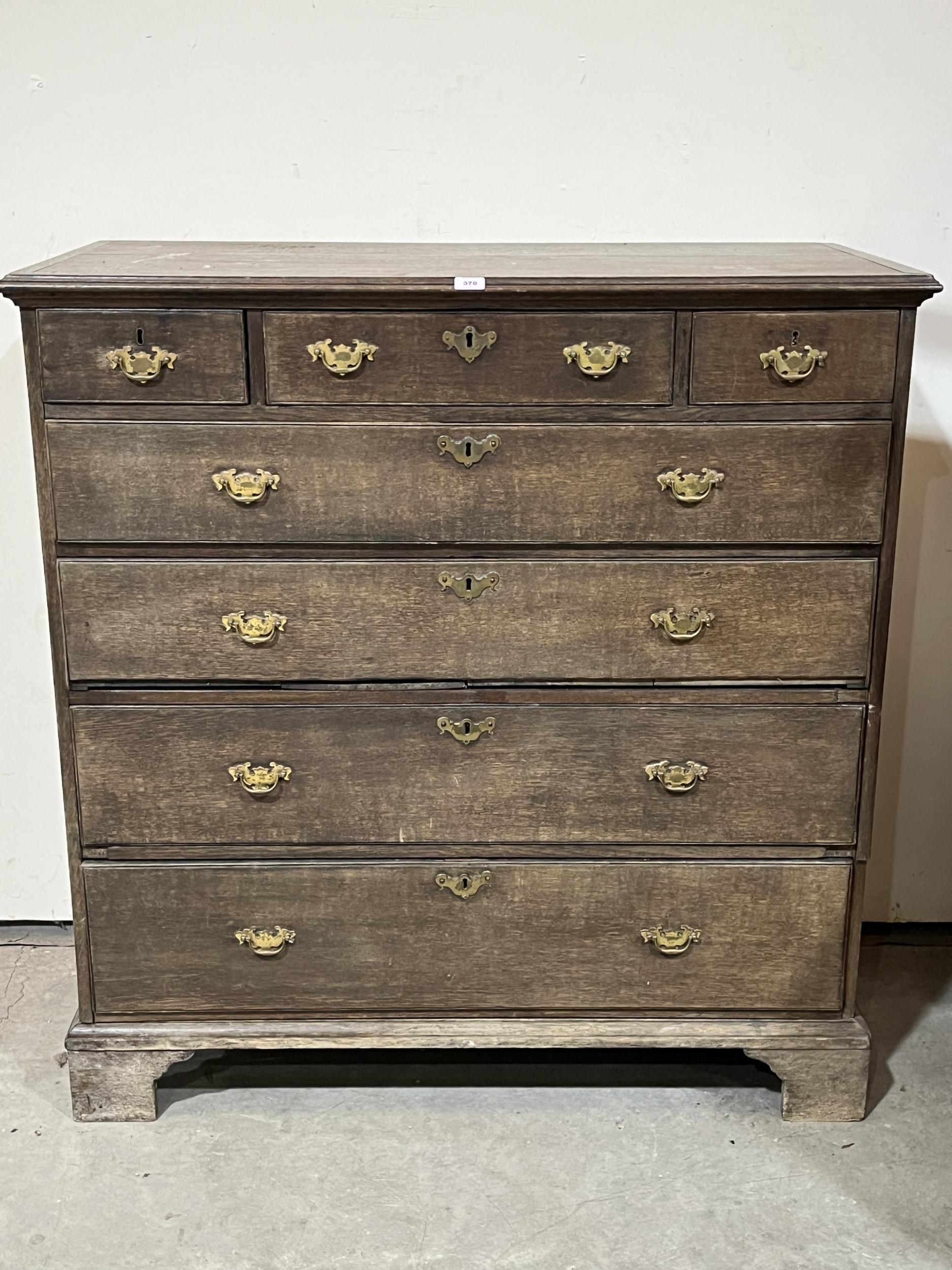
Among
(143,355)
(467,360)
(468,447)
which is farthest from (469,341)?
(143,355)

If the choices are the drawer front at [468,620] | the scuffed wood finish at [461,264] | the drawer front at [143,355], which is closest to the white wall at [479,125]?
the scuffed wood finish at [461,264]

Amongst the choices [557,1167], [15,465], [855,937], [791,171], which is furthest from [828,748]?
[15,465]

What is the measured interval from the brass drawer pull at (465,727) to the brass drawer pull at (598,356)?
58 cm

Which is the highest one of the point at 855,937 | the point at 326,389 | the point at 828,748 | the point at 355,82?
the point at 355,82

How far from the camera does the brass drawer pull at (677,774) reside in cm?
221

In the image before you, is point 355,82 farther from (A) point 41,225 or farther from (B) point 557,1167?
(B) point 557,1167

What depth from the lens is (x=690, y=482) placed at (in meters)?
2.07

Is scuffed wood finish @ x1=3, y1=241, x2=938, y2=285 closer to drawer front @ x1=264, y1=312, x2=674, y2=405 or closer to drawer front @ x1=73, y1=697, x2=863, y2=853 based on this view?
drawer front @ x1=264, y1=312, x2=674, y2=405

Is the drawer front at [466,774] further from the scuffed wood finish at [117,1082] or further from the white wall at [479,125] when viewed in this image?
the white wall at [479,125]

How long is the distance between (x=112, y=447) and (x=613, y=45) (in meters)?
1.27

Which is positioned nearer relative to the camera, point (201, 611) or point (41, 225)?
point (201, 611)

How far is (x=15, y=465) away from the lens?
108 inches

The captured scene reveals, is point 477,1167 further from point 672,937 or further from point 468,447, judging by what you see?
point 468,447

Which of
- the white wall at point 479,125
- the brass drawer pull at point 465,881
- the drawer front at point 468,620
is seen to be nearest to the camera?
the drawer front at point 468,620
